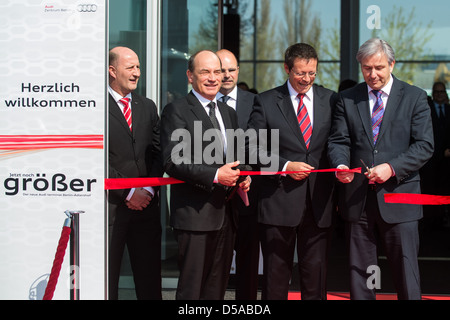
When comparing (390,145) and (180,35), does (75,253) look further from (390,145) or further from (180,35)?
(180,35)

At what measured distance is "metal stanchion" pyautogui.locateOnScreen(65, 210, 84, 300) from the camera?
3.77 m

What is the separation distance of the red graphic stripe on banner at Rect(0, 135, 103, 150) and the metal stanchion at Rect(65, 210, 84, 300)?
1.31 ft

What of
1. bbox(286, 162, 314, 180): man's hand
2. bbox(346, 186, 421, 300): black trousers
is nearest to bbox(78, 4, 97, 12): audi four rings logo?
bbox(286, 162, 314, 180): man's hand

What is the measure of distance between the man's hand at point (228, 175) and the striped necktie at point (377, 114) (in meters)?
0.95

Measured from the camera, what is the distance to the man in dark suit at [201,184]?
390 centimetres

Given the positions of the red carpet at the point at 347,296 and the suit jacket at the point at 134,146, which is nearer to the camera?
the suit jacket at the point at 134,146

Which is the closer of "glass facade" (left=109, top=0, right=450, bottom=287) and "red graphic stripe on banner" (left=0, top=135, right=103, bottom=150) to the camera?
"red graphic stripe on banner" (left=0, top=135, right=103, bottom=150)

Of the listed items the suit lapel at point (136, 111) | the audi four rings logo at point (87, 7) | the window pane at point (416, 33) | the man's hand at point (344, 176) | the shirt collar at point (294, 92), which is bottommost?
the man's hand at point (344, 176)

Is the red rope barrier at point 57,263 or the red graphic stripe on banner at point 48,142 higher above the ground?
the red graphic stripe on banner at point 48,142

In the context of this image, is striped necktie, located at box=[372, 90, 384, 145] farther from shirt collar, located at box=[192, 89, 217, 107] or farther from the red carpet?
the red carpet

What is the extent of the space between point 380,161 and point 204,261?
4.25 feet

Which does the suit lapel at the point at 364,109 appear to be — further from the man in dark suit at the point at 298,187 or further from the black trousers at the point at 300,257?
the black trousers at the point at 300,257

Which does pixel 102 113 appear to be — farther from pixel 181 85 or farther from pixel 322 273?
pixel 181 85

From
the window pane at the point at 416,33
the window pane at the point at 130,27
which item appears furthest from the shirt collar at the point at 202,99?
the window pane at the point at 416,33
